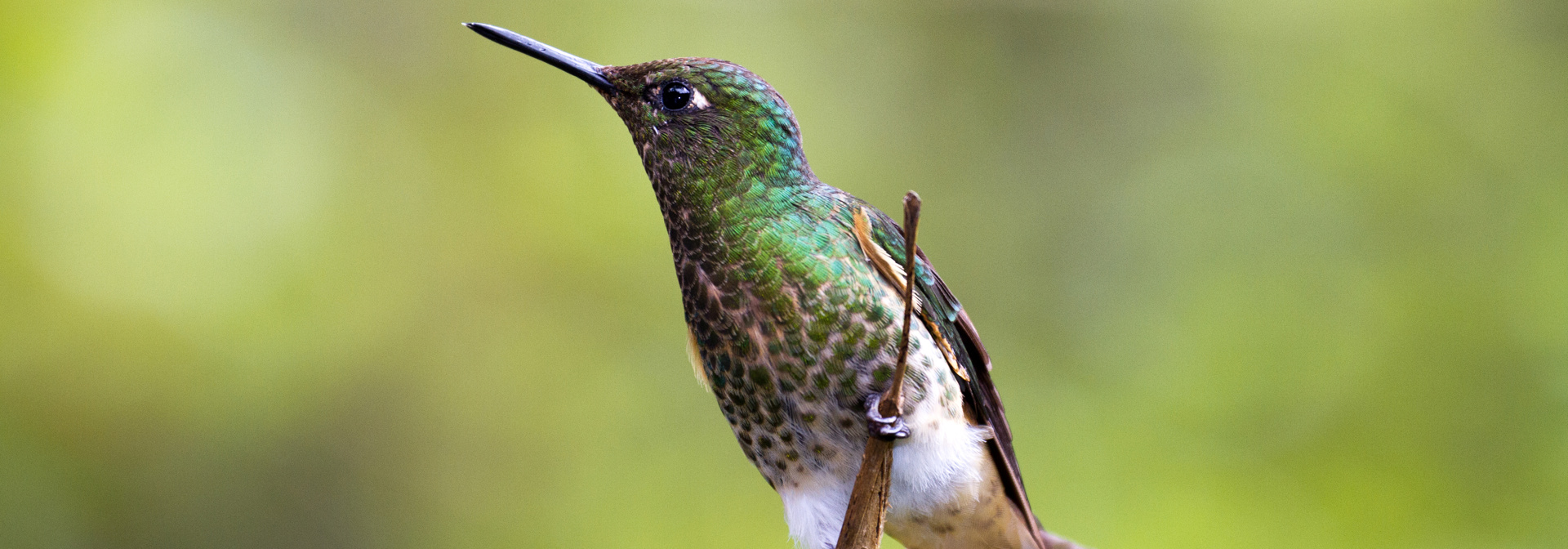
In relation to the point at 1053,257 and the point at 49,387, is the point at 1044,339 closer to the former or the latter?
the point at 1053,257

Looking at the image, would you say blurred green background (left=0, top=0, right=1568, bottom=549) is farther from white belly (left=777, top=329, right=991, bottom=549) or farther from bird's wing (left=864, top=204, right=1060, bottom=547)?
white belly (left=777, top=329, right=991, bottom=549)

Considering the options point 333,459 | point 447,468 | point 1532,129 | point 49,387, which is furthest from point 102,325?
point 1532,129

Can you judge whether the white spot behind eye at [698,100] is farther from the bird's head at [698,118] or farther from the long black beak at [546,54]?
the long black beak at [546,54]

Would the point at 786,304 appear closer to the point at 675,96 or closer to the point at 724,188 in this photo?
the point at 724,188

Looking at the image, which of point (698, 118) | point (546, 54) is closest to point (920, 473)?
point (698, 118)

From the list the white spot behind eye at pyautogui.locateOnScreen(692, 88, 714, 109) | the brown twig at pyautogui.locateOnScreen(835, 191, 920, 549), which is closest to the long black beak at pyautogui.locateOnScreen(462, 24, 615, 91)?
the white spot behind eye at pyautogui.locateOnScreen(692, 88, 714, 109)
